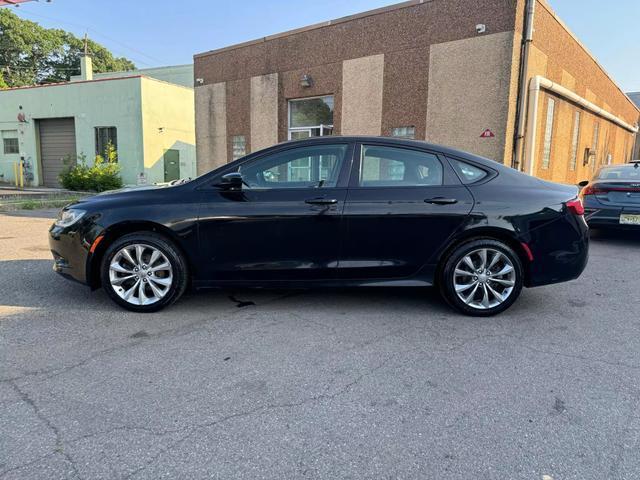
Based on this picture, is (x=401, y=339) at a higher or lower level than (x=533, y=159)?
lower

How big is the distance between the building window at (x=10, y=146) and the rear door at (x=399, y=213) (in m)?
26.8

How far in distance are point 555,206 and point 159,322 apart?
371 cm

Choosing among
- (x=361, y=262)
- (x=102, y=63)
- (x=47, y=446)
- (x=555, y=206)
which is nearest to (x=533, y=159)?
(x=555, y=206)

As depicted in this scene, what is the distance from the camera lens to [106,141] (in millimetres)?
21812

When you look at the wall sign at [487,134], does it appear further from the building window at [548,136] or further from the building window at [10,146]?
the building window at [10,146]

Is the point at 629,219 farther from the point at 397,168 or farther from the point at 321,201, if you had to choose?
the point at 321,201

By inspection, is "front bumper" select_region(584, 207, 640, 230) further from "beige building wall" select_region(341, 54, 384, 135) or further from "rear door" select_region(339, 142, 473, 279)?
"beige building wall" select_region(341, 54, 384, 135)

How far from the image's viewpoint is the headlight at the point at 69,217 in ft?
13.6

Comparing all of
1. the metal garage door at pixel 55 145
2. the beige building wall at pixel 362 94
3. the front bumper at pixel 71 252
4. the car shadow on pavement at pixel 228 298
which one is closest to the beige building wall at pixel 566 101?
the beige building wall at pixel 362 94

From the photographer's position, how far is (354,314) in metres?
4.21

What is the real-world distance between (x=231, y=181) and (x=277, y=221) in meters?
0.54

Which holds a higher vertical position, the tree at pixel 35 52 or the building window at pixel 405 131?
the tree at pixel 35 52

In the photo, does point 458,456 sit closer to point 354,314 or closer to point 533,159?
point 354,314

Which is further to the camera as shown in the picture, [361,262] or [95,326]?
[361,262]
